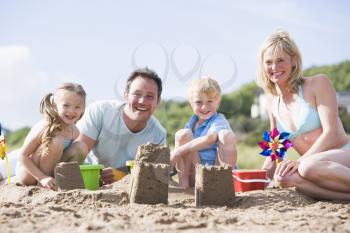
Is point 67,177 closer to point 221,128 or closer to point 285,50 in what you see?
point 221,128

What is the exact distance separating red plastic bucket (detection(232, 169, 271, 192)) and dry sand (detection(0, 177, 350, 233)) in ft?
0.55

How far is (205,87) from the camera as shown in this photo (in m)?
4.65

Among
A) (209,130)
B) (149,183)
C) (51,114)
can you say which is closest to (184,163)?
(209,130)

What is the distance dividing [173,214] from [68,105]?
2.11 m

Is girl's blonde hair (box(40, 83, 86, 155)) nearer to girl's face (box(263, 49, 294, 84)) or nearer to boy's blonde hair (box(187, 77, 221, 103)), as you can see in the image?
boy's blonde hair (box(187, 77, 221, 103))

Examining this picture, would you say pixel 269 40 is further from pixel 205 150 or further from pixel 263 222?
pixel 263 222

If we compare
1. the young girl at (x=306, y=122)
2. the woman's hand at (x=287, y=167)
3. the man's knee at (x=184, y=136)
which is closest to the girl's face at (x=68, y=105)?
the man's knee at (x=184, y=136)

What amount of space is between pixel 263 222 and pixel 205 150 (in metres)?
1.92

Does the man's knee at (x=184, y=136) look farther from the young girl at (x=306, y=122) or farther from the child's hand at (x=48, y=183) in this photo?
the child's hand at (x=48, y=183)

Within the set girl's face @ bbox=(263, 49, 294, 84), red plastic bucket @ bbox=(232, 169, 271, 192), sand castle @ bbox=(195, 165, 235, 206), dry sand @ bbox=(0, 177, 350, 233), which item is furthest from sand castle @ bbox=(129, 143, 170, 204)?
girl's face @ bbox=(263, 49, 294, 84)

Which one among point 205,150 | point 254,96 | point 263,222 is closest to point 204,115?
point 205,150

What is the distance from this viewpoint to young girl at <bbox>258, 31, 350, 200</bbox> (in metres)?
3.98

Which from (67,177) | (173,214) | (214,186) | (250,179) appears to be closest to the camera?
(173,214)

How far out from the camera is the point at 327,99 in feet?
13.6
